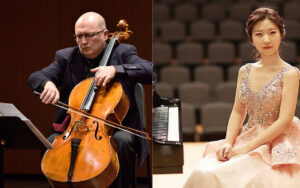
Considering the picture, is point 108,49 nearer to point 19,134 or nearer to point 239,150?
point 19,134

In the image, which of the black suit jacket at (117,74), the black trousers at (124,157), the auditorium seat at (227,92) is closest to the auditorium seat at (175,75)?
the auditorium seat at (227,92)

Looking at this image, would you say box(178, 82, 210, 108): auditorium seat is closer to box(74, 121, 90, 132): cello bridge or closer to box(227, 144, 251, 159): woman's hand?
box(227, 144, 251, 159): woman's hand

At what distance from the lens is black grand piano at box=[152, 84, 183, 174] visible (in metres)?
2.00

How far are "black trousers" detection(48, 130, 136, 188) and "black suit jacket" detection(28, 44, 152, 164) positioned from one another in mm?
97

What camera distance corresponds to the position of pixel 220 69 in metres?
1.91

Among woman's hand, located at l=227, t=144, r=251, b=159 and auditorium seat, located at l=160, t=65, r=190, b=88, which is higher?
auditorium seat, located at l=160, t=65, r=190, b=88

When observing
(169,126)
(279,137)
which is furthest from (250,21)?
(169,126)

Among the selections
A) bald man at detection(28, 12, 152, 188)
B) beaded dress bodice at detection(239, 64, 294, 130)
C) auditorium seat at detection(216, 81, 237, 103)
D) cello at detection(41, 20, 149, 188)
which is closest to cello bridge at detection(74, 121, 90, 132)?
cello at detection(41, 20, 149, 188)

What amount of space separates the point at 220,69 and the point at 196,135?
318mm

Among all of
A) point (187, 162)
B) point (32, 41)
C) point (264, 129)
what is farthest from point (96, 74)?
point (264, 129)

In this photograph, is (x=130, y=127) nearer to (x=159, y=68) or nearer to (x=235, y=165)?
(x=159, y=68)

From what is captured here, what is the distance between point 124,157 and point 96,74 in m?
0.44

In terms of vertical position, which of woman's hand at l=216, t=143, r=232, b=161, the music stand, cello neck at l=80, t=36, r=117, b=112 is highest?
cello neck at l=80, t=36, r=117, b=112

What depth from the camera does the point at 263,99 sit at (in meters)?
1.74
